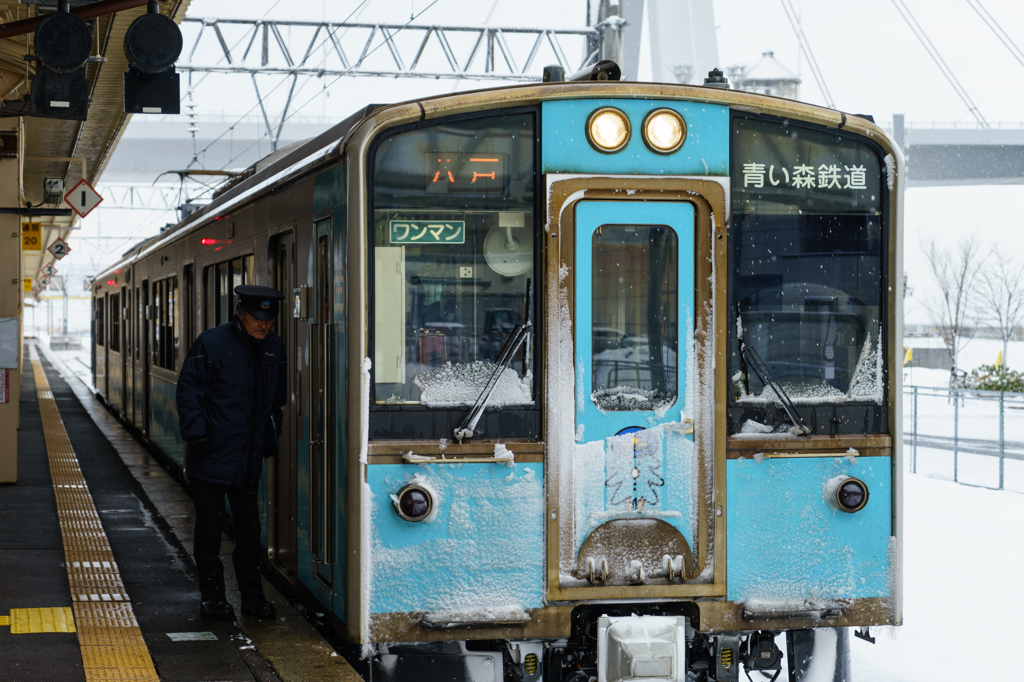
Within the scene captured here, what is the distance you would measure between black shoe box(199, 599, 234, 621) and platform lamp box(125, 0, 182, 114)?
2832 mm

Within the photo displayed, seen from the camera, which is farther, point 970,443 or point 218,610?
point 970,443

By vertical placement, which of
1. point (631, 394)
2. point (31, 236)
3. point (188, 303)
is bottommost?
point (631, 394)

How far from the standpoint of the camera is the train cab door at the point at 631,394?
4652mm

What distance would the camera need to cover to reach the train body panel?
181 inches

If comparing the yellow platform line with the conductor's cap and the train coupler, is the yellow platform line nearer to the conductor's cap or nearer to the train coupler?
the conductor's cap

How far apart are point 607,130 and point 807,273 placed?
102 cm

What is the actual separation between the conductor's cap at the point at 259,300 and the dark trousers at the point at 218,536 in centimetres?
89

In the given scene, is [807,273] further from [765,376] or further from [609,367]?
[609,367]

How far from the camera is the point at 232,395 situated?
18.9 feet

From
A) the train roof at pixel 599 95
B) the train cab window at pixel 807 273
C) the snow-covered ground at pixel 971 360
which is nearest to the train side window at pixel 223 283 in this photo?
the train roof at pixel 599 95

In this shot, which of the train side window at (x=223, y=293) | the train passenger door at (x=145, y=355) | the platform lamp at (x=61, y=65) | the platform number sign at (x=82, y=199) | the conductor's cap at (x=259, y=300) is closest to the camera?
the conductor's cap at (x=259, y=300)

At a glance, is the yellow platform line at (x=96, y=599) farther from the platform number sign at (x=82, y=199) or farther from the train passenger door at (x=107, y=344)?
the train passenger door at (x=107, y=344)

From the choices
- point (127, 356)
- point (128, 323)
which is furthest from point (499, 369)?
point (127, 356)

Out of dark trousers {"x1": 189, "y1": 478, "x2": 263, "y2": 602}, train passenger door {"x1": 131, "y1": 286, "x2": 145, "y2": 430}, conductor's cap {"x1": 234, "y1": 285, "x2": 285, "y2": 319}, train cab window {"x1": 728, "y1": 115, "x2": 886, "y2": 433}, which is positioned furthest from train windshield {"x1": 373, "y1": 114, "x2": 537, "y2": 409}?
train passenger door {"x1": 131, "y1": 286, "x2": 145, "y2": 430}
